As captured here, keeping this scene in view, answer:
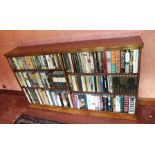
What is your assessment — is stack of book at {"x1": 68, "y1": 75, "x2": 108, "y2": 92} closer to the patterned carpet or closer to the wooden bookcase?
the wooden bookcase

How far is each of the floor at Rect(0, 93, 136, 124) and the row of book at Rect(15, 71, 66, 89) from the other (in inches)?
17.8

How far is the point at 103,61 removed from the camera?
5.06 feet

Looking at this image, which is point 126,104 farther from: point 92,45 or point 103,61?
point 92,45

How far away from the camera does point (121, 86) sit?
1.64 meters

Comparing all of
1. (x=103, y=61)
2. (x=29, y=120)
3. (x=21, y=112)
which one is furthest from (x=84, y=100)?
(x=21, y=112)

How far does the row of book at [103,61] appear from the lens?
144cm

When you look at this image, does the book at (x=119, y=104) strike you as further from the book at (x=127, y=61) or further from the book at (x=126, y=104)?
the book at (x=127, y=61)

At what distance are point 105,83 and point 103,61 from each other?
0.28 meters

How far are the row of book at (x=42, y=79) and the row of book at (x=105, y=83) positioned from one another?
12 cm

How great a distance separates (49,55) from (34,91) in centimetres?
71

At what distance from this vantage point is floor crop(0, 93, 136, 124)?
1917 mm

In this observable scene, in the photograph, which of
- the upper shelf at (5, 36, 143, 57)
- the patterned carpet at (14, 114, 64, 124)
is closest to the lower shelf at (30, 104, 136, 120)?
the patterned carpet at (14, 114, 64, 124)

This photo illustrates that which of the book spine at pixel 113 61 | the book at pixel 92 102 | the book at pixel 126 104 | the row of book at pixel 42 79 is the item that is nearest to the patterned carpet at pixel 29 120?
the row of book at pixel 42 79
